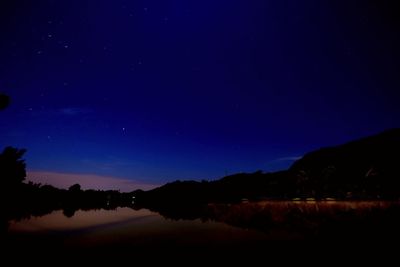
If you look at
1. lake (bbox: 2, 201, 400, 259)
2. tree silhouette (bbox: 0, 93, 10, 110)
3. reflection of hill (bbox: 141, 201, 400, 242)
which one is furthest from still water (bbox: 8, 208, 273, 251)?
tree silhouette (bbox: 0, 93, 10, 110)

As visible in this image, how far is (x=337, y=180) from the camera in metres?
86.4

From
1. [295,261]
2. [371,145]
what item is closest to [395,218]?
[295,261]

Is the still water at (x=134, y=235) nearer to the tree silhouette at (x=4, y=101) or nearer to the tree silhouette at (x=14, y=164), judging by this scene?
the tree silhouette at (x=14, y=164)

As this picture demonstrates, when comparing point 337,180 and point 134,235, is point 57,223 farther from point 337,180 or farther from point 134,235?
point 337,180

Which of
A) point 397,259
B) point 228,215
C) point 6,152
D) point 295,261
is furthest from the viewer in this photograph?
point 228,215

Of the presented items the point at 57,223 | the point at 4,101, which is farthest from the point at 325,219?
the point at 57,223

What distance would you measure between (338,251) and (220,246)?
21.9 feet

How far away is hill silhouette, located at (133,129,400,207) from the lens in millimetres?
57963

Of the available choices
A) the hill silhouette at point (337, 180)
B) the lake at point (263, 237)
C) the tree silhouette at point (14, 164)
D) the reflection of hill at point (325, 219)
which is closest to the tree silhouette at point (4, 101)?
the lake at point (263, 237)

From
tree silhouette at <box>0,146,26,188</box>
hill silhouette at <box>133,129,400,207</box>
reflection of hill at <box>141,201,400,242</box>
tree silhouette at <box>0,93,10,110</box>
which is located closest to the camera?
tree silhouette at <box>0,93,10,110</box>

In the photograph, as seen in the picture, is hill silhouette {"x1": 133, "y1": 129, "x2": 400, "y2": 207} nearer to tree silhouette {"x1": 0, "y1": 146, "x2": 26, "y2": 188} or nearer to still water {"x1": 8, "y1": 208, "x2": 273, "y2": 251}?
still water {"x1": 8, "y1": 208, "x2": 273, "y2": 251}

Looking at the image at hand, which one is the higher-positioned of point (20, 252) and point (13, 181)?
point (13, 181)

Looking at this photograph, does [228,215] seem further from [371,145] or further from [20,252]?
[371,145]

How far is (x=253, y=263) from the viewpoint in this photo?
47.9 ft
